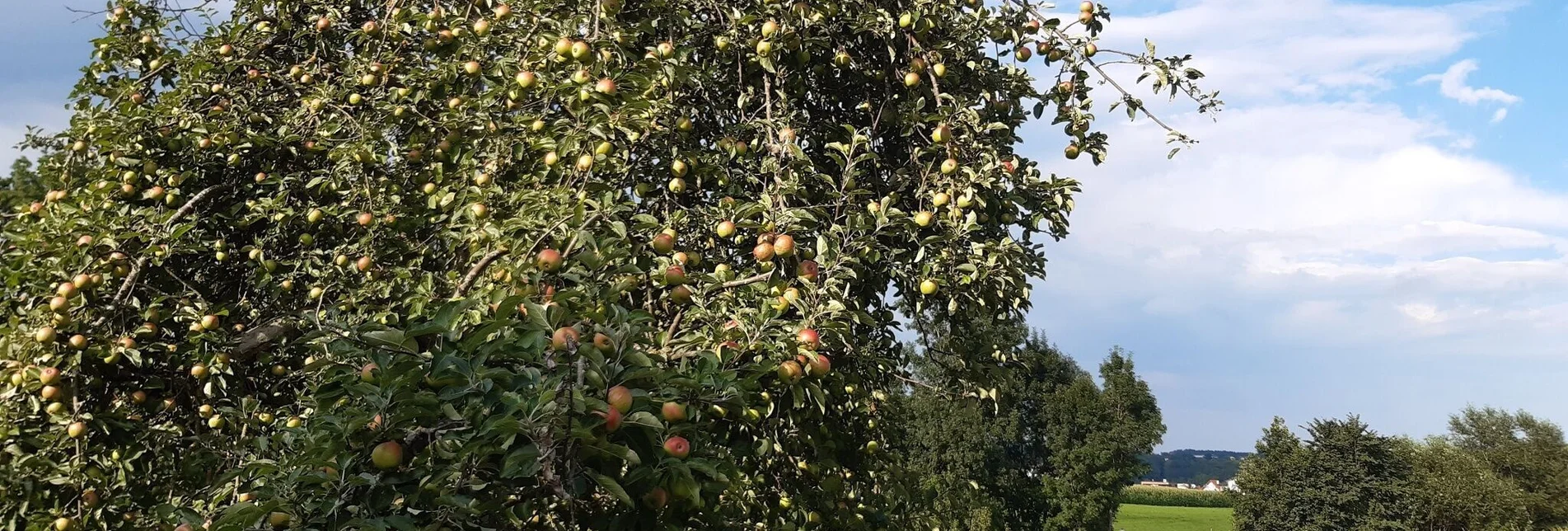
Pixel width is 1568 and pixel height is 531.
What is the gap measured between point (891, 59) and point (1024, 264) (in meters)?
0.95

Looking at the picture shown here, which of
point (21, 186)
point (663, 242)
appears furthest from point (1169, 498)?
point (663, 242)

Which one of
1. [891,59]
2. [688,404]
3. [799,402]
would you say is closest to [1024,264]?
[891,59]

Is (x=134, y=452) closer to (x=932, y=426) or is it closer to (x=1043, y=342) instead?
(x=932, y=426)

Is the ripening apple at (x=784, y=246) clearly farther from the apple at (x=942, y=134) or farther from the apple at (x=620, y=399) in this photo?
the apple at (x=620, y=399)

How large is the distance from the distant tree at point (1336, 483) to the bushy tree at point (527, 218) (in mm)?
24978

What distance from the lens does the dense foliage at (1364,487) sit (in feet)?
79.7

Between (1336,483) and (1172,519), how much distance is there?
2404 centimetres

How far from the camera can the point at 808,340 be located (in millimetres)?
2621

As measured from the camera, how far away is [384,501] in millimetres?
1771

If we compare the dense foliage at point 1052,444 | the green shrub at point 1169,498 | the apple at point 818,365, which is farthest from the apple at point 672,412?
the green shrub at point 1169,498

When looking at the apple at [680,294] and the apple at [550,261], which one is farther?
the apple at [680,294]

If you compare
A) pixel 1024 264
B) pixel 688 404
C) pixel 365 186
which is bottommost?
pixel 688 404

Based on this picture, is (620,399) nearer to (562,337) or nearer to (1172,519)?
(562,337)

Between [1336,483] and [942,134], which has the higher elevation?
[942,134]
